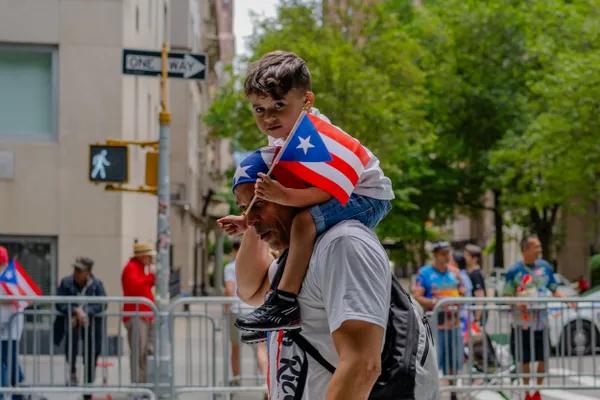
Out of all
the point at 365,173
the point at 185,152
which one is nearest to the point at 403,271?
the point at 185,152

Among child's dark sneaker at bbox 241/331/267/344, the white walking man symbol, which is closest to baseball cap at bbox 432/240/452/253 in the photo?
the white walking man symbol

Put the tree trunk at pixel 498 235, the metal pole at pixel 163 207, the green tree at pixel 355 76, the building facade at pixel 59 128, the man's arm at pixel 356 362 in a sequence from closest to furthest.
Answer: the man's arm at pixel 356 362
the metal pole at pixel 163 207
the building facade at pixel 59 128
the green tree at pixel 355 76
the tree trunk at pixel 498 235

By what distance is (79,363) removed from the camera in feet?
33.7

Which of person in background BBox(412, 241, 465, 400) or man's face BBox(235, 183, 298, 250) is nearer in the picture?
man's face BBox(235, 183, 298, 250)

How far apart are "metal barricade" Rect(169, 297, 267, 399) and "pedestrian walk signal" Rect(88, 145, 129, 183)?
7.23 ft

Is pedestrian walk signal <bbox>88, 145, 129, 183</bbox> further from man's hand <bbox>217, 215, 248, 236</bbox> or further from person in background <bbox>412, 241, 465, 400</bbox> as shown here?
man's hand <bbox>217, 215, 248, 236</bbox>

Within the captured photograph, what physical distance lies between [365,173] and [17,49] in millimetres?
16883

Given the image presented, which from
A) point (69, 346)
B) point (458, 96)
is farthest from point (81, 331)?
point (458, 96)

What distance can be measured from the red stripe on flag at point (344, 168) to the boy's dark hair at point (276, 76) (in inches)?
11.1

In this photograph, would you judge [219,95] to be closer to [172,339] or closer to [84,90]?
[84,90]

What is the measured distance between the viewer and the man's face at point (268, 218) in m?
3.06

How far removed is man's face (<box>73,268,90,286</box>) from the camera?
11.9 m

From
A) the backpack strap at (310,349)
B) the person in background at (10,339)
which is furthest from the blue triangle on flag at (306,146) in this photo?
the person in background at (10,339)

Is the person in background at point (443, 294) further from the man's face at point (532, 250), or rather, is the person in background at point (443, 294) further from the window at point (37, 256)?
the window at point (37, 256)
